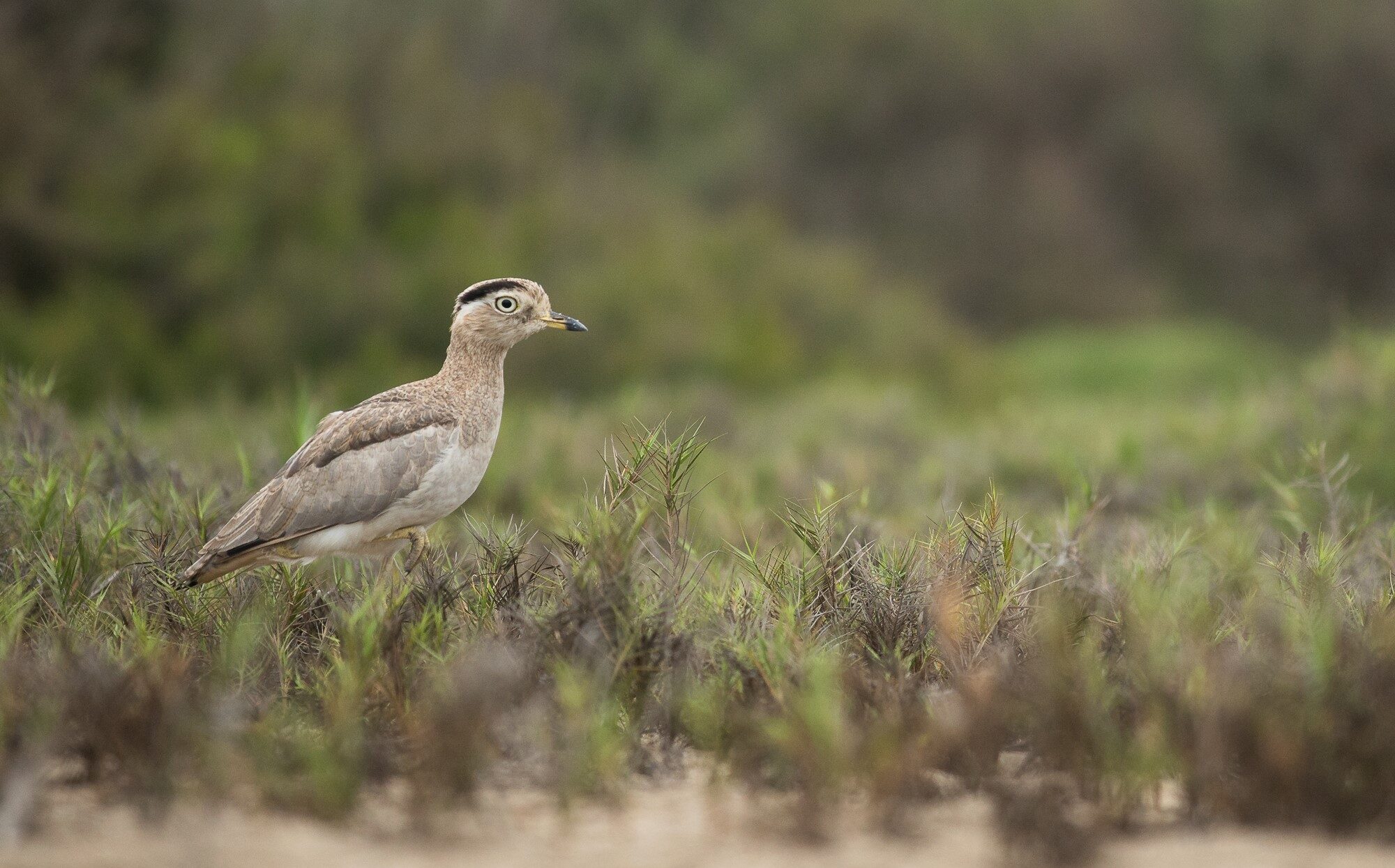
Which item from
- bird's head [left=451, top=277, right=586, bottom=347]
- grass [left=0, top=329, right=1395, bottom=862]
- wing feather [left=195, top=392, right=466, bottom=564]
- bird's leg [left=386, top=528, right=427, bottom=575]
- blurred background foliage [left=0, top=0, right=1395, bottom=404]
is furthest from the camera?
blurred background foliage [left=0, top=0, right=1395, bottom=404]

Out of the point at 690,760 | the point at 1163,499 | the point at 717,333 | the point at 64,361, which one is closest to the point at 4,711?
the point at 690,760

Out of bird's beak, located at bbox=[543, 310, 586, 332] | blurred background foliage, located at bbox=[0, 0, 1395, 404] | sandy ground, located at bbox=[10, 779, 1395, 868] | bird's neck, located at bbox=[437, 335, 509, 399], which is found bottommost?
sandy ground, located at bbox=[10, 779, 1395, 868]

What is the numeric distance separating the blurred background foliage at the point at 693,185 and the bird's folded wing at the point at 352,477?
9.68 meters

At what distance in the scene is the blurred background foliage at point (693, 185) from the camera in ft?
52.6

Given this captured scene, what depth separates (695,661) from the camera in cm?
411

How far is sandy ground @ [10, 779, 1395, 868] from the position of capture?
294cm

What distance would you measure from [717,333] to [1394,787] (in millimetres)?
16490

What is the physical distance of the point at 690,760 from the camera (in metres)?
3.83

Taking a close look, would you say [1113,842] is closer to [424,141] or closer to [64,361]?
[64,361]

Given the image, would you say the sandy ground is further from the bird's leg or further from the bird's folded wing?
the bird's leg

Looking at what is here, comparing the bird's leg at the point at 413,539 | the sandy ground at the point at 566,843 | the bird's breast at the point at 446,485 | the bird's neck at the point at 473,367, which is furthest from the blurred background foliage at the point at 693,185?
the sandy ground at the point at 566,843

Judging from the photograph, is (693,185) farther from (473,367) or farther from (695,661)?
(695,661)

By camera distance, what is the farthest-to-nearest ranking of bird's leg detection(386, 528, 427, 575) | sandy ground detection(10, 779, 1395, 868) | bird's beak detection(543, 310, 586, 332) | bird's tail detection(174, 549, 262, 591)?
bird's beak detection(543, 310, 586, 332)
bird's leg detection(386, 528, 427, 575)
bird's tail detection(174, 549, 262, 591)
sandy ground detection(10, 779, 1395, 868)

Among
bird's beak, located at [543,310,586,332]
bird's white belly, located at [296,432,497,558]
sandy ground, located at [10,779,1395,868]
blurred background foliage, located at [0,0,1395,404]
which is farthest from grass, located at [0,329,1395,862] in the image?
blurred background foliage, located at [0,0,1395,404]
